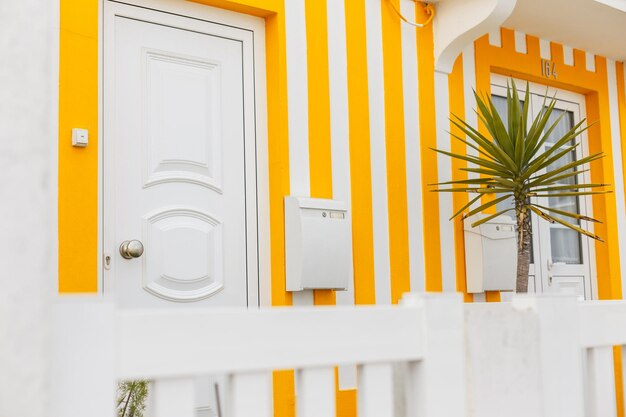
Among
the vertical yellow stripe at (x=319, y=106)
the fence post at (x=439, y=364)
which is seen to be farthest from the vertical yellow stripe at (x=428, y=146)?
the fence post at (x=439, y=364)

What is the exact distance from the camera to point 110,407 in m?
0.82

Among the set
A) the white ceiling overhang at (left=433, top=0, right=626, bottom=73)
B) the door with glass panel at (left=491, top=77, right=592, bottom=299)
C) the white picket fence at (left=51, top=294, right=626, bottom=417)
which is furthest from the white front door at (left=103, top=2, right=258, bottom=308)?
the white picket fence at (left=51, top=294, right=626, bottom=417)

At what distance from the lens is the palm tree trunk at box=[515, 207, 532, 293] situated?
11.7ft

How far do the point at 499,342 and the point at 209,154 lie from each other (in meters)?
2.34

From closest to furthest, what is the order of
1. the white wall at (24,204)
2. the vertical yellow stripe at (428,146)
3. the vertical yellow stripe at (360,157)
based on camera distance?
the white wall at (24,204) → the vertical yellow stripe at (360,157) → the vertical yellow stripe at (428,146)

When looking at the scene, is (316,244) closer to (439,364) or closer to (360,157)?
(360,157)

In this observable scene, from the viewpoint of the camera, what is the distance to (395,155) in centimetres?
381

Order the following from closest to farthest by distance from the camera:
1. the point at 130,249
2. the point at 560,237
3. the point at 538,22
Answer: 1. the point at 130,249
2. the point at 538,22
3. the point at 560,237

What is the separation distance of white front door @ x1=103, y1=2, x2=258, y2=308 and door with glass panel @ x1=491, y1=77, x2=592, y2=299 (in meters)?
1.77

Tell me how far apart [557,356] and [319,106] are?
2505 mm

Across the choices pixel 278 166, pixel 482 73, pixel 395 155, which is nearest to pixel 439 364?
pixel 278 166

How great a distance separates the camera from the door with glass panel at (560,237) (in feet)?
15.3

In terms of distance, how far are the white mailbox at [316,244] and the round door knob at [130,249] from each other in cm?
65

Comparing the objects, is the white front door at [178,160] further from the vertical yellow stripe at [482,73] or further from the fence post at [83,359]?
the fence post at [83,359]
